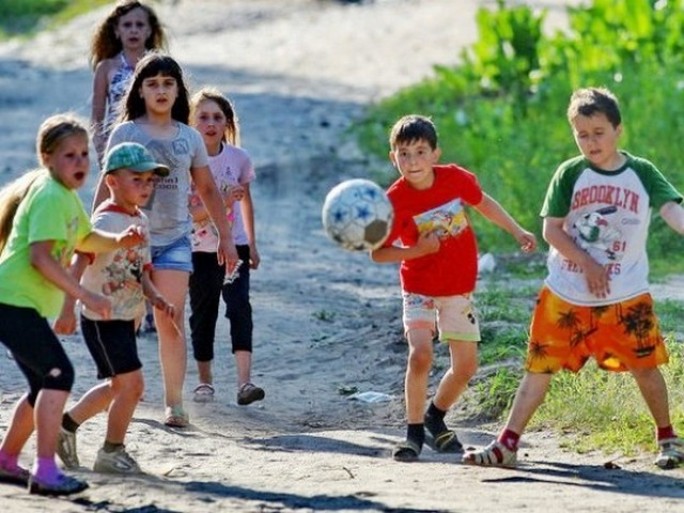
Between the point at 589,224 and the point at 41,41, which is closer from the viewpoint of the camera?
the point at 589,224

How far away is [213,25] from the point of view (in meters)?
31.9

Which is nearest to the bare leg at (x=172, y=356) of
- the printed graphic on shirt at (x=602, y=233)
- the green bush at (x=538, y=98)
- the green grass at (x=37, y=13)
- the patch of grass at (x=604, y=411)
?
the patch of grass at (x=604, y=411)

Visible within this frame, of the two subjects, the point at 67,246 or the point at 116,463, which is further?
the point at 116,463

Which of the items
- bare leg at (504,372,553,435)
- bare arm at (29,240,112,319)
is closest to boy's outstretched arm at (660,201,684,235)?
bare leg at (504,372,553,435)

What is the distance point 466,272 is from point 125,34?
11.0 ft

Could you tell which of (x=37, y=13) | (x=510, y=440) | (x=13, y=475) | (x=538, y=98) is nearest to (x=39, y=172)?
(x=13, y=475)

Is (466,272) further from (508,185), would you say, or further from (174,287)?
(508,185)

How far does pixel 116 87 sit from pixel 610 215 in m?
3.76

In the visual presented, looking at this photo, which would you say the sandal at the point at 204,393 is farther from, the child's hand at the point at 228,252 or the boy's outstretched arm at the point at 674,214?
the boy's outstretched arm at the point at 674,214

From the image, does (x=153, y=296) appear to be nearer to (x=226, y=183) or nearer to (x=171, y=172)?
(x=171, y=172)

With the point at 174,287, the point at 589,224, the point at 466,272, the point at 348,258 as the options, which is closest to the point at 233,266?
the point at 174,287

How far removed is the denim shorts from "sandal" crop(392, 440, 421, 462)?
1.41 m

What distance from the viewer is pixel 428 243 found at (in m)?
7.88

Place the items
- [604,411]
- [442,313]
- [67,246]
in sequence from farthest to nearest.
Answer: [604,411], [442,313], [67,246]
